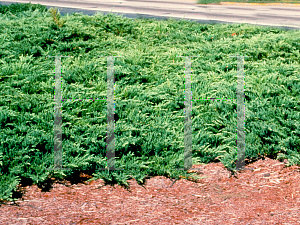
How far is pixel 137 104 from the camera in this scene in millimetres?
4617

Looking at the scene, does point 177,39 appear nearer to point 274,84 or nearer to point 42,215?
point 274,84

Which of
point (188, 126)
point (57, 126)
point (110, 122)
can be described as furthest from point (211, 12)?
point (57, 126)

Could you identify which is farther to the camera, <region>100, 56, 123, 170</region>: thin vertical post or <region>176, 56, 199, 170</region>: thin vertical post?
<region>176, 56, 199, 170</region>: thin vertical post

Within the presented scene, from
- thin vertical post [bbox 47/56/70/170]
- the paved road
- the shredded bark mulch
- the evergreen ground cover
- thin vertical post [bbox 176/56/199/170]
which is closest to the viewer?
the shredded bark mulch

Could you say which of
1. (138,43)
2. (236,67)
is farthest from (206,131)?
(138,43)

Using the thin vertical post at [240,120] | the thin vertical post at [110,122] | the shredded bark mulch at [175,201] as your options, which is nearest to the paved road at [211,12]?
the thin vertical post at [110,122]

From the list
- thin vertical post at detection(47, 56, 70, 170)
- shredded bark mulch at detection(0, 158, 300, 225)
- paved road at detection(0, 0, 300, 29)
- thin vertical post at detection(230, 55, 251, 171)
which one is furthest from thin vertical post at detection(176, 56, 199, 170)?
paved road at detection(0, 0, 300, 29)

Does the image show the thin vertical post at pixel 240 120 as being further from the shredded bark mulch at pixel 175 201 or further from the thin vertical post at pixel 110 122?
the thin vertical post at pixel 110 122

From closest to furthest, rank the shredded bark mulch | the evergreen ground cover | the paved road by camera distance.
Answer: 1. the shredded bark mulch
2. the evergreen ground cover
3. the paved road

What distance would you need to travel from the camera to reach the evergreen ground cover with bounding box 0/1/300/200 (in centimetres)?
375

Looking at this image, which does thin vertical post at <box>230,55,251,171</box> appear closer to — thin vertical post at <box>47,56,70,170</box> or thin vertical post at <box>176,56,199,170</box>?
thin vertical post at <box>176,56,199,170</box>

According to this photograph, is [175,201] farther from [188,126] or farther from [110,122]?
[110,122]

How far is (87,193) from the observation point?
3414mm

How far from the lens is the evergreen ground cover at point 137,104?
3.75 metres
